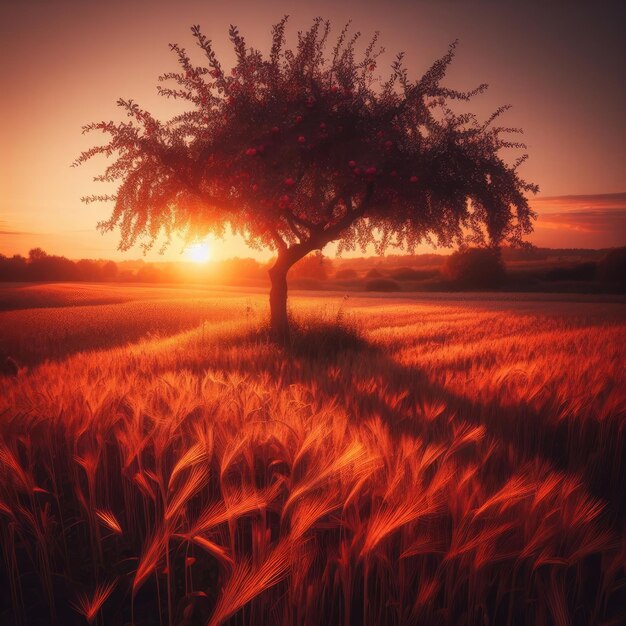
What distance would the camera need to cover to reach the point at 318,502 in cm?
128

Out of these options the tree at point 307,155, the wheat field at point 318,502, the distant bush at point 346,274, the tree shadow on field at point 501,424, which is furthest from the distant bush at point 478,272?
the tree shadow on field at point 501,424

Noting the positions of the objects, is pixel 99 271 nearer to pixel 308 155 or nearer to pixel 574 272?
pixel 308 155

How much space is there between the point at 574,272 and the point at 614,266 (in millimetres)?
7185

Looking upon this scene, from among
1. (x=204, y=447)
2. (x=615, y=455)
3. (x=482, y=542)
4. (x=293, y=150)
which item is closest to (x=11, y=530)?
(x=204, y=447)

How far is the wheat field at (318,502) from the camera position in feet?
3.59

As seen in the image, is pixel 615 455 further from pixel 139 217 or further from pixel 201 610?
pixel 139 217

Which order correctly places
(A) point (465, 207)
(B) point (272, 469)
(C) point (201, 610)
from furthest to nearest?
(A) point (465, 207) < (B) point (272, 469) < (C) point (201, 610)

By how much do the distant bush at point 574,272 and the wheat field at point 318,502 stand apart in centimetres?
4370

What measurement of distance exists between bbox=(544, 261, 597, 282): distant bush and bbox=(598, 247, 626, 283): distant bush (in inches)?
87.1

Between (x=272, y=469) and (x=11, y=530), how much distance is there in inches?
43.5

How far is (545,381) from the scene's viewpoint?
3.21m

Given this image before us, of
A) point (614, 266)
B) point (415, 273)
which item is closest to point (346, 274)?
point (415, 273)

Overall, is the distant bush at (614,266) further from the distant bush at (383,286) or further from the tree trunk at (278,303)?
the tree trunk at (278,303)

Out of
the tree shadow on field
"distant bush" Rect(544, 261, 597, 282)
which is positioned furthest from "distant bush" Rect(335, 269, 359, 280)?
the tree shadow on field
